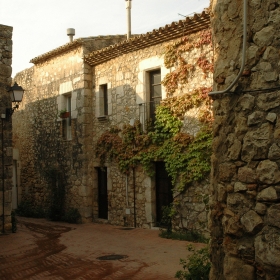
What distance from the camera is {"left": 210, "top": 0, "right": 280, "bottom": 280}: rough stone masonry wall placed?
306 cm

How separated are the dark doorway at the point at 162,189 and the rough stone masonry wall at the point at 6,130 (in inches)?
163

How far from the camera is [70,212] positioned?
13367 mm

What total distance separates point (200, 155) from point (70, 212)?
5.84 meters

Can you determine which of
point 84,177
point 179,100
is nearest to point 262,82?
point 179,100

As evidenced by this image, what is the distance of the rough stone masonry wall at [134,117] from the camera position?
9.74 meters

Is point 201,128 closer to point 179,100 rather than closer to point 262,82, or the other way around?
point 179,100

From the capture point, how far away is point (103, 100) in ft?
42.7

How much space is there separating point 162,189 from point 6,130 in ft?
15.4

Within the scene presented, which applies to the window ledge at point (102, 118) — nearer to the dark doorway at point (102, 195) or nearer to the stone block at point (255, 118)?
the dark doorway at point (102, 195)

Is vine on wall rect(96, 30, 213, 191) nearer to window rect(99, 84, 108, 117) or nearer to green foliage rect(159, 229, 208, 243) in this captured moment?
green foliage rect(159, 229, 208, 243)

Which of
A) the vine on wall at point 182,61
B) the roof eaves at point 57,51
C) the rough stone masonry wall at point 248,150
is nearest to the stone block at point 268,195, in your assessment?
the rough stone masonry wall at point 248,150

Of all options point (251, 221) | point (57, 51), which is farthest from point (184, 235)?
point (57, 51)

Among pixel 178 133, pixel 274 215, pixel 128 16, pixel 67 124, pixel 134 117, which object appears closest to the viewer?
pixel 274 215

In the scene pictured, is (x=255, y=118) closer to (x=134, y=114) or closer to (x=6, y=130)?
(x=134, y=114)
